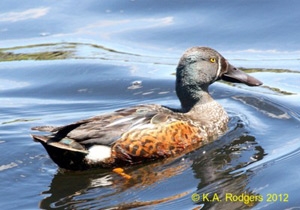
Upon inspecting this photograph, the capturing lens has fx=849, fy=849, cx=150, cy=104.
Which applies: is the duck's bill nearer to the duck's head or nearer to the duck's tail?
the duck's head

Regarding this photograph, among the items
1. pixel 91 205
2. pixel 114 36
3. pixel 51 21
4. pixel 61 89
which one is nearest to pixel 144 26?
pixel 114 36

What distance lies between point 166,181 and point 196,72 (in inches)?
77.1

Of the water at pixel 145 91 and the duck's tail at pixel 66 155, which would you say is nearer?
the water at pixel 145 91

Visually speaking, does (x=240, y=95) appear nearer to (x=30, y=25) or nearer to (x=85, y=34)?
(x=85, y=34)

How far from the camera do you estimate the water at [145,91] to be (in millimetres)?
7629

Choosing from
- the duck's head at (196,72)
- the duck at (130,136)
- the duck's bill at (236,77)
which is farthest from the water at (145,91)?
the duck's head at (196,72)

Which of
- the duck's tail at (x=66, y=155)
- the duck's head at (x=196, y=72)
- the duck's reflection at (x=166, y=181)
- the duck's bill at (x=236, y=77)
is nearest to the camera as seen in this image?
the duck's reflection at (x=166, y=181)

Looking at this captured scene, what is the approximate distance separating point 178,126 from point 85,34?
4.70m

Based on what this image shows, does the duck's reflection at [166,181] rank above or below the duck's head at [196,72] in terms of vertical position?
below

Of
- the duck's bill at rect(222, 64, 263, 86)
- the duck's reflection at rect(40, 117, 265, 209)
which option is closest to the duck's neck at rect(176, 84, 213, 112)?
the duck's bill at rect(222, 64, 263, 86)

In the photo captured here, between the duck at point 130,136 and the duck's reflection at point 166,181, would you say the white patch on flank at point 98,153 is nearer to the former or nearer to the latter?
the duck at point 130,136

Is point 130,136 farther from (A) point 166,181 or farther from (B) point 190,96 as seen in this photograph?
(B) point 190,96

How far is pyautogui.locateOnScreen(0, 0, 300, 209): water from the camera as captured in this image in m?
7.63

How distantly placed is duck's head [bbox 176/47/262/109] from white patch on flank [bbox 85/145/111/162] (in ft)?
4.61
